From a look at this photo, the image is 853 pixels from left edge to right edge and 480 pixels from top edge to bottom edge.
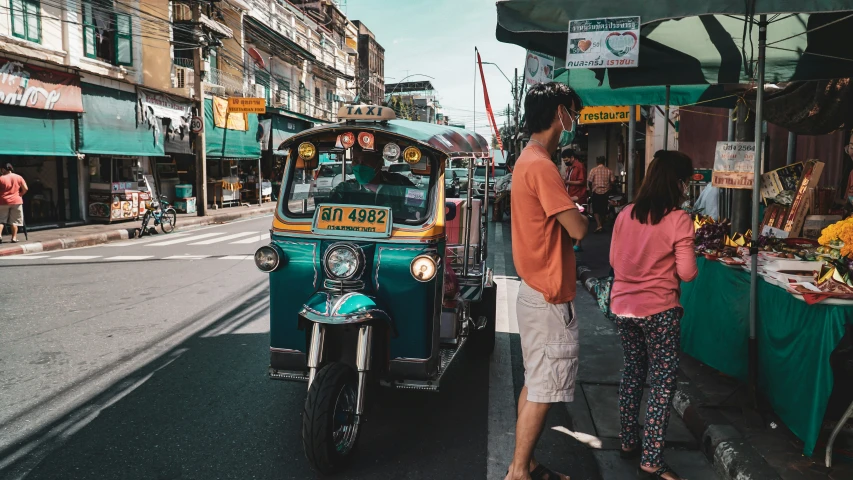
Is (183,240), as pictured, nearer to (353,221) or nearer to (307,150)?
(307,150)

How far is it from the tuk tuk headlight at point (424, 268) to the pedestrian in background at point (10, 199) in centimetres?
1311

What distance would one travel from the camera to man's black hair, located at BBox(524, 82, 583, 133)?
10.4ft

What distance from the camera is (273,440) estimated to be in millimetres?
3986

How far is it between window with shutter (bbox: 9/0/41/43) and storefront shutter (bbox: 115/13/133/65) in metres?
3.45

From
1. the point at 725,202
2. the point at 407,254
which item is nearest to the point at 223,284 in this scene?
the point at 407,254

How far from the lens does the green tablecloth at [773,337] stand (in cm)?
349

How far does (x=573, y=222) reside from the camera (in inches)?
117

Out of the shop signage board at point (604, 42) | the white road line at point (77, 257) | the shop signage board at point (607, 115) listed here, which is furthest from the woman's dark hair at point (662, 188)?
the white road line at point (77, 257)

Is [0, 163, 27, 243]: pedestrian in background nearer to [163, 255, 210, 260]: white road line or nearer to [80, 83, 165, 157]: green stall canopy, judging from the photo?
[80, 83, 165, 157]: green stall canopy

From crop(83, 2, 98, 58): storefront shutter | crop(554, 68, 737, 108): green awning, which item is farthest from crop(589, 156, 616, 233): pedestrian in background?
crop(83, 2, 98, 58): storefront shutter

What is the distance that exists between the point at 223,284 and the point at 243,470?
19.8 feet

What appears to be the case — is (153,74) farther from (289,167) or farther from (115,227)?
(289,167)

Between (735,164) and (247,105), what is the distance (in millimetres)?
20835

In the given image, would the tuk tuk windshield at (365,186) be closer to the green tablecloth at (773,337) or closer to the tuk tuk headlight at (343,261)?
the tuk tuk headlight at (343,261)
